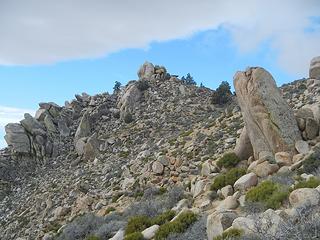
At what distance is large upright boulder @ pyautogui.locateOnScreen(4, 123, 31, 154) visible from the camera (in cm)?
4088

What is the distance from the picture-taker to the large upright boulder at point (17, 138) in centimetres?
4088

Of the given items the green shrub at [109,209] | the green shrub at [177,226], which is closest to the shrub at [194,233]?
the green shrub at [177,226]

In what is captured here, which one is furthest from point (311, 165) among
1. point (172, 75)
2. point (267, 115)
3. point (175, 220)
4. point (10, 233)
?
point (172, 75)

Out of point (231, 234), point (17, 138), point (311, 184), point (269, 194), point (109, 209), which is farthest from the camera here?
point (17, 138)

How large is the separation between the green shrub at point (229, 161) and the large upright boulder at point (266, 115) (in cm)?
145

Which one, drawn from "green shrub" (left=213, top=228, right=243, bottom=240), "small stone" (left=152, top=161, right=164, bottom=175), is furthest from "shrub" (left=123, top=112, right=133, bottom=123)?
"green shrub" (left=213, top=228, right=243, bottom=240)

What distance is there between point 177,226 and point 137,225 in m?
2.39

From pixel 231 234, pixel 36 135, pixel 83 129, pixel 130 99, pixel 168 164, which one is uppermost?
pixel 130 99

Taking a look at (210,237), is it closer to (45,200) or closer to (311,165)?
(311,165)

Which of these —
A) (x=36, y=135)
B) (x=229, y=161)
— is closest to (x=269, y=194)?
(x=229, y=161)

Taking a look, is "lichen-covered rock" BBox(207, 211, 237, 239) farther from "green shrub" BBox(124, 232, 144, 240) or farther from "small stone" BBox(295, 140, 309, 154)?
"small stone" BBox(295, 140, 309, 154)

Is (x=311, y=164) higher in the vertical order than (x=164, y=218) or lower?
higher

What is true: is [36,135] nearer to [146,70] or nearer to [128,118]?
[128,118]

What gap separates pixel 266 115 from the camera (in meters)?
18.7
